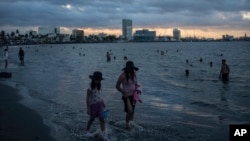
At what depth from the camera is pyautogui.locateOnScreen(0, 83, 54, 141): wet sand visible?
9266mm

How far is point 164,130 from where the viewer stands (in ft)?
35.0

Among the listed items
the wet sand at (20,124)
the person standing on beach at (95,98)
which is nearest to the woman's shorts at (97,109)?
the person standing on beach at (95,98)

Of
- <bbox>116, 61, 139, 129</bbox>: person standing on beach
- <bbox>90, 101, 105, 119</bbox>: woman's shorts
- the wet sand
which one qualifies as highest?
<bbox>116, 61, 139, 129</bbox>: person standing on beach

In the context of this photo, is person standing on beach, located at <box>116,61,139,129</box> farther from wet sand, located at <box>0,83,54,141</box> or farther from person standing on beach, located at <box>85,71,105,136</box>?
wet sand, located at <box>0,83,54,141</box>

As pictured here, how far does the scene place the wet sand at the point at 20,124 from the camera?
927cm

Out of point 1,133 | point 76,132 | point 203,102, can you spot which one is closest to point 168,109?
point 203,102

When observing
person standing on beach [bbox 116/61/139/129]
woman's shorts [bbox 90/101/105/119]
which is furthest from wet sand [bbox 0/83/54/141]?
person standing on beach [bbox 116/61/139/129]

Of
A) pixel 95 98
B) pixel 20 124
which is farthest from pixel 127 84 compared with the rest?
pixel 20 124

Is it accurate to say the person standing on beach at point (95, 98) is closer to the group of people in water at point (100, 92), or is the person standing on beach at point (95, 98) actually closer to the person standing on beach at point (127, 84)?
the group of people in water at point (100, 92)

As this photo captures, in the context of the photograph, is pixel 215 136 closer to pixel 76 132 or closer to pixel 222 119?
pixel 222 119

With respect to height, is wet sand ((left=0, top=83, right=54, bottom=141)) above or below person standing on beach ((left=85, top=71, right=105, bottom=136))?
below

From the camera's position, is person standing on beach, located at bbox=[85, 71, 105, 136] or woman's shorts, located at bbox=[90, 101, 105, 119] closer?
person standing on beach, located at bbox=[85, 71, 105, 136]

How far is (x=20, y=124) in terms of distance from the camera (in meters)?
10.5

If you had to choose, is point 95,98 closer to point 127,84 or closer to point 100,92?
point 100,92
